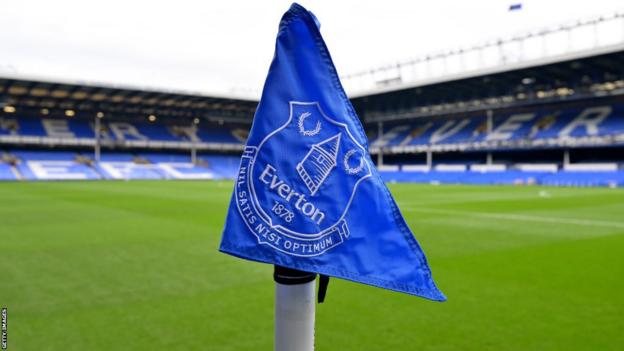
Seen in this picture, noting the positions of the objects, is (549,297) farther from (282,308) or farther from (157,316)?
(282,308)

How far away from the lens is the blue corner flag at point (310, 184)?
1.58m

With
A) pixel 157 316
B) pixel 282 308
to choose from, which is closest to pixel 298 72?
pixel 282 308

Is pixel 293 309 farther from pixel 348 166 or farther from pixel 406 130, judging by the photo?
pixel 406 130

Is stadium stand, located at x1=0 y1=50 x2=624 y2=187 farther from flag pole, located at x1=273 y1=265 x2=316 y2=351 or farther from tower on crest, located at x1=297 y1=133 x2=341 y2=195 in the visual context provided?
flag pole, located at x1=273 y1=265 x2=316 y2=351

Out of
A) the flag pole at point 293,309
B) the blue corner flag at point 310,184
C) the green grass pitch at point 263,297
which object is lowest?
the green grass pitch at point 263,297

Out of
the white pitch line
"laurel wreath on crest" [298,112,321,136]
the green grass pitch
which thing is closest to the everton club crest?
"laurel wreath on crest" [298,112,321,136]

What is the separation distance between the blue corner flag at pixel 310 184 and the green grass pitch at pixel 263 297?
292cm

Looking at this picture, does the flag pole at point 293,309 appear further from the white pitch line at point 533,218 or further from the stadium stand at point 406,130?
the stadium stand at point 406,130

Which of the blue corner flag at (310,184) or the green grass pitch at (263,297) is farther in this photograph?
the green grass pitch at (263,297)

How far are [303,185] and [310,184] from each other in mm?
25

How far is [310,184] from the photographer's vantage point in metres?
1.60

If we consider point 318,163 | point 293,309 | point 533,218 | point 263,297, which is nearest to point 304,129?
point 318,163

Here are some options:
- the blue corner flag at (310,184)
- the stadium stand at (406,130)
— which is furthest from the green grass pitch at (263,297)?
the stadium stand at (406,130)

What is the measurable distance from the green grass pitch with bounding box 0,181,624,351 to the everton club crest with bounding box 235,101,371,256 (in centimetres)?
293
